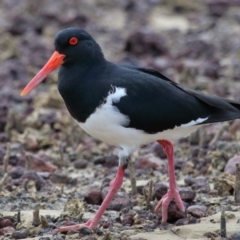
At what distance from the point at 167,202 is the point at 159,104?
76 centimetres

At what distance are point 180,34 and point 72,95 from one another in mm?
7711

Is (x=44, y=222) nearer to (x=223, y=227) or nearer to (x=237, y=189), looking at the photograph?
(x=223, y=227)

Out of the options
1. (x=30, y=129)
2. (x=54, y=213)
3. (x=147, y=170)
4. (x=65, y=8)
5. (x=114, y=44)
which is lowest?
(x=54, y=213)

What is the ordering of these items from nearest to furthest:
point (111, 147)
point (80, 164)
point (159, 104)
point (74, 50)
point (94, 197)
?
point (159, 104) < point (74, 50) < point (94, 197) < point (80, 164) < point (111, 147)

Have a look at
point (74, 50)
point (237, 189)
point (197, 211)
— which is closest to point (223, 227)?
point (197, 211)

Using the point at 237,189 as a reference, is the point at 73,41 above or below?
above

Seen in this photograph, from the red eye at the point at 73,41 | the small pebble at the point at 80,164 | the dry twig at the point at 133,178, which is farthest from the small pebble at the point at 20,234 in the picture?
the small pebble at the point at 80,164

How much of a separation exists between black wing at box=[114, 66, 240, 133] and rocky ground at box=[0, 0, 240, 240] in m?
0.52

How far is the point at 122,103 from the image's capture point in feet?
20.2

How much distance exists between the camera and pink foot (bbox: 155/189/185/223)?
6129 mm

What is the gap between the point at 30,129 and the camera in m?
9.23

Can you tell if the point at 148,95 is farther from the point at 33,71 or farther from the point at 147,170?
the point at 33,71

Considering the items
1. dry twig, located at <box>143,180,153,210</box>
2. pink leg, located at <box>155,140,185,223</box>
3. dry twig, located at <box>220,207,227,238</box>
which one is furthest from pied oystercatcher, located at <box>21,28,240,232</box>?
dry twig, located at <box>220,207,227,238</box>

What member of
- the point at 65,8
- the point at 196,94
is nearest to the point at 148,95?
the point at 196,94
